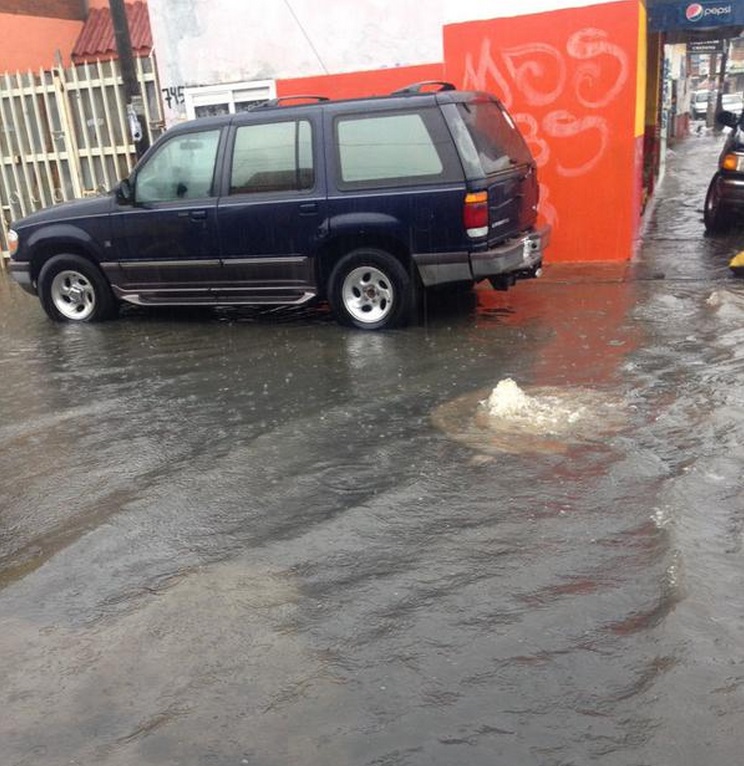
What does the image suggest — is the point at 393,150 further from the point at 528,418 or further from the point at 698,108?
the point at 698,108

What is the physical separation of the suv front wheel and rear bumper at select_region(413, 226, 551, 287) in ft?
0.70

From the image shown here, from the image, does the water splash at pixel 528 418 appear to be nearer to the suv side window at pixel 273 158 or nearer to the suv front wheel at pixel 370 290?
the suv front wheel at pixel 370 290

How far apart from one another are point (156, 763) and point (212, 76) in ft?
32.9

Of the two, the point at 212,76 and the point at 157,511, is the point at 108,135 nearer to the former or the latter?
the point at 212,76

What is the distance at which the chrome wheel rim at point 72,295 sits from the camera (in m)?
8.85

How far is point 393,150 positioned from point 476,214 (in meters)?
0.94

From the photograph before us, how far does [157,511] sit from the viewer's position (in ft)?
14.4

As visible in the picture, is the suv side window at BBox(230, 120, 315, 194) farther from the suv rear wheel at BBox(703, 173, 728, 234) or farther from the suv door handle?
the suv rear wheel at BBox(703, 173, 728, 234)

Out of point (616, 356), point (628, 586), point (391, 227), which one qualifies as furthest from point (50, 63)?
point (628, 586)

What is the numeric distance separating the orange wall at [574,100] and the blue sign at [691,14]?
156 inches

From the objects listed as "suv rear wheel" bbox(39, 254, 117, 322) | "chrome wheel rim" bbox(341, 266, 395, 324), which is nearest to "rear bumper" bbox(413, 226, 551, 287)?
"chrome wheel rim" bbox(341, 266, 395, 324)

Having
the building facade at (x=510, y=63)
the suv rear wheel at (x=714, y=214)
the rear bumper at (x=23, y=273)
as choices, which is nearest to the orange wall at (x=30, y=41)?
the building facade at (x=510, y=63)

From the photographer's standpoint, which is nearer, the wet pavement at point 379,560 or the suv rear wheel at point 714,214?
the wet pavement at point 379,560

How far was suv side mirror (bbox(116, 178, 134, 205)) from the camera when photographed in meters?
8.22
